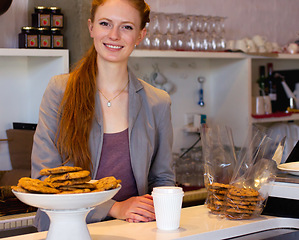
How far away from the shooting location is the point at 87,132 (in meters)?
1.89

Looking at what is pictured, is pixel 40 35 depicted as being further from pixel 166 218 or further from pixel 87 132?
pixel 166 218

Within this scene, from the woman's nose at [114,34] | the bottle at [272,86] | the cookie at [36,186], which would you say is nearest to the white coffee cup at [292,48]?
the bottle at [272,86]

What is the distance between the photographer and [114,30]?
1903 mm

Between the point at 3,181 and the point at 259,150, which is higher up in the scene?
the point at 259,150

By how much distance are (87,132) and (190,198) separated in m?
1.36

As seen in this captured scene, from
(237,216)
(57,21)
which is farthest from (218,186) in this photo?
(57,21)

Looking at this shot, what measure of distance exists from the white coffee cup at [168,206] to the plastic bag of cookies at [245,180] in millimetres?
Answer: 225

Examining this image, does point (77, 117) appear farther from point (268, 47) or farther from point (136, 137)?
point (268, 47)

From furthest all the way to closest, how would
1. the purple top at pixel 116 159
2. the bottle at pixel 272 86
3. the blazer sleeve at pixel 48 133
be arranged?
the bottle at pixel 272 86
the purple top at pixel 116 159
the blazer sleeve at pixel 48 133

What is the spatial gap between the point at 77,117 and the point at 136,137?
238 millimetres

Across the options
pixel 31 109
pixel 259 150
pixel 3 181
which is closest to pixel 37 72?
pixel 31 109

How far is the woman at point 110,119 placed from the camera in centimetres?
185

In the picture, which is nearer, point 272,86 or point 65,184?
point 65,184

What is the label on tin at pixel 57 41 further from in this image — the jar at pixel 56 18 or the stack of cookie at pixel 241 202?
the stack of cookie at pixel 241 202
